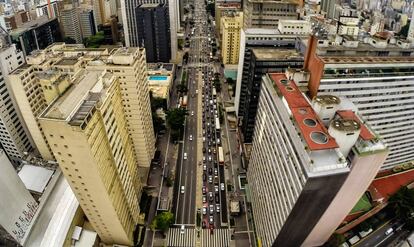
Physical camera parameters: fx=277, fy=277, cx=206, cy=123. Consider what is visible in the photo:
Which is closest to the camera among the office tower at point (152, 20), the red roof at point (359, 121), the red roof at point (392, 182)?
the red roof at point (359, 121)

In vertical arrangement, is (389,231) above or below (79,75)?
below

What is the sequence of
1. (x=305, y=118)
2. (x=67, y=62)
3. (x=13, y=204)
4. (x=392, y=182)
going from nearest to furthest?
(x=305, y=118) → (x=13, y=204) → (x=392, y=182) → (x=67, y=62)

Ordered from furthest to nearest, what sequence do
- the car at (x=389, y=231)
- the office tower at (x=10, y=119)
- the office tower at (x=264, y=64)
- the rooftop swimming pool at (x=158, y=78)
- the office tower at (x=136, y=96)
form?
1. the rooftop swimming pool at (x=158, y=78)
2. the office tower at (x=264, y=64)
3. the office tower at (x=10, y=119)
4. the car at (x=389, y=231)
5. the office tower at (x=136, y=96)

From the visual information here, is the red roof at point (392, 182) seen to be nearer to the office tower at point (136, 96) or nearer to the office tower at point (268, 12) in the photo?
the office tower at point (136, 96)

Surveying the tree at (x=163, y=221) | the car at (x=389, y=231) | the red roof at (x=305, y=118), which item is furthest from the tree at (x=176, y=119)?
the car at (x=389, y=231)

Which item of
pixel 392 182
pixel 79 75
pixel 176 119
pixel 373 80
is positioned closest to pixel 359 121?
pixel 373 80

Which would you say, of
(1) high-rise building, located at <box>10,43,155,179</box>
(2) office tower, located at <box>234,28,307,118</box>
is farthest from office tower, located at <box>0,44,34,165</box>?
(2) office tower, located at <box>234,28,307,118</box>

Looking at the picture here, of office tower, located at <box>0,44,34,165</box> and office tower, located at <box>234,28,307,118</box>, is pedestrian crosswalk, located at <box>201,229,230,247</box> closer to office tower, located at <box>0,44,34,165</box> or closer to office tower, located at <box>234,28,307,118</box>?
office tower, located at <box>234,28,307,118</box>

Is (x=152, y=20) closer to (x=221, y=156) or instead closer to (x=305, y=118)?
(x=221, y=156)
